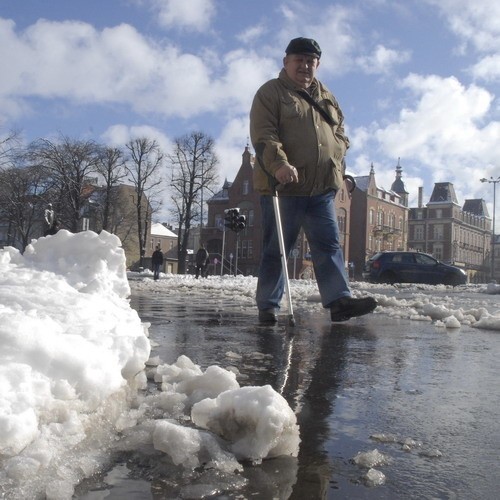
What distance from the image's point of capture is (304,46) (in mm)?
4535

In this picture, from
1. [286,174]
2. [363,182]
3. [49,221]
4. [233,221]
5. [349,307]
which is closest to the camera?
[286,174]

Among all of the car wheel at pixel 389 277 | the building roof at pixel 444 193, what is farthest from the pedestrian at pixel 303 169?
the building roof at pixel 444 193

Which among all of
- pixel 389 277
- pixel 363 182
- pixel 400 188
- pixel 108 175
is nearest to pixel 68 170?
pixel 108 175

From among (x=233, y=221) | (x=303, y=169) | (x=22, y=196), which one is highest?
(x=22, y=196)

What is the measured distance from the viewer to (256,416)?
1560 mm

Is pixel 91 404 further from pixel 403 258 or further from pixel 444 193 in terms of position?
pixel 444 193

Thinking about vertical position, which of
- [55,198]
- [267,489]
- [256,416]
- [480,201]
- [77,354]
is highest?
[480,201]

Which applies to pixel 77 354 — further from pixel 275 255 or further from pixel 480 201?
pixel 480 201

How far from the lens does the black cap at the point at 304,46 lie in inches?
178

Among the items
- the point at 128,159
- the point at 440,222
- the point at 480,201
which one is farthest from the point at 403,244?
the point at 128,159

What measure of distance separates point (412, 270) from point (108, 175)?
111 feet

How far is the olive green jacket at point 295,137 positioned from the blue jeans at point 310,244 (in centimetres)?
12

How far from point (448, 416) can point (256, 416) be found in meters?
0.82

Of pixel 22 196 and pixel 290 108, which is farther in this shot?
pixel 22 196
